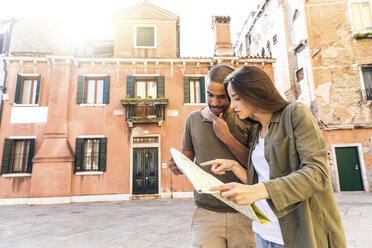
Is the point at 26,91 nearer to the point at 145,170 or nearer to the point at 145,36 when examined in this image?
the point at 145,36

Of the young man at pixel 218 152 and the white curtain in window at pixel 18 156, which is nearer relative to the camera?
the young man at pixel 218 152

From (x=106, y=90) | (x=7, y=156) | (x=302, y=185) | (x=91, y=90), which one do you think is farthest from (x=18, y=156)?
(x=302, y=185)

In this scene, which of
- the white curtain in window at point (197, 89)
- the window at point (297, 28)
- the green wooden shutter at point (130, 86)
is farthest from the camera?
the window at point (297, 28)

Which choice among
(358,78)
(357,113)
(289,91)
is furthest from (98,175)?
(358,78)

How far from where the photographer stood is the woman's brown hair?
986 mm

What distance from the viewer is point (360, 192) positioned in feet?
33.4

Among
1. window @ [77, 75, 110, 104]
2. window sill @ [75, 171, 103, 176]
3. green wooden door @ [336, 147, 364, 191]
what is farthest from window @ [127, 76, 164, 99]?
green wooden door @ [336, 147, 364, 191]

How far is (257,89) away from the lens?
3.24 ft

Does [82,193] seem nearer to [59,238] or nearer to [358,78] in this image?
[59,238]

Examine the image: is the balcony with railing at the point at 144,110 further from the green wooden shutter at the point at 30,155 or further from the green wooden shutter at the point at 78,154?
the green wooden shutter at the point at 30,155

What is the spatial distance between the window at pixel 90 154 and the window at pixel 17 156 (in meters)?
2.06

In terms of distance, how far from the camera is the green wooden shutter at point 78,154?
10.0m

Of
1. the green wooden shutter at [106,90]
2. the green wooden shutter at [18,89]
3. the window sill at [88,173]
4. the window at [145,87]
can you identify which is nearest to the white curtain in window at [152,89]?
the window at [145,87]

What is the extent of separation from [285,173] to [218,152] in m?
0.55
